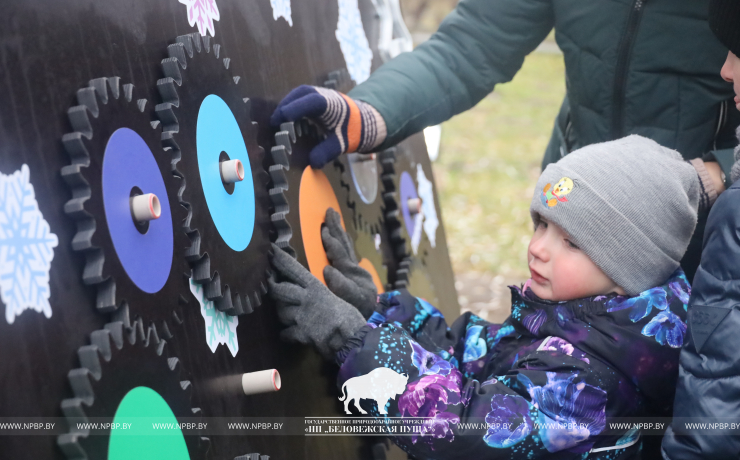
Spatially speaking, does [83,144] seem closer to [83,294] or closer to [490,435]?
[83,294]

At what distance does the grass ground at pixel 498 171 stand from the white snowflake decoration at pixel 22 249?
3.30m

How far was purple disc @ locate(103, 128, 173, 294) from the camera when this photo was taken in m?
0.65

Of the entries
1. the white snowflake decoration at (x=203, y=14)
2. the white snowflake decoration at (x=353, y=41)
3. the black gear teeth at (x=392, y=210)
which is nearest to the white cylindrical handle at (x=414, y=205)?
the black gear teeth at (x=392, y=210)

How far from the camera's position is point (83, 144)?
61cm

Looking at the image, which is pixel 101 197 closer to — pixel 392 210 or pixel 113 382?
pixel 113 382

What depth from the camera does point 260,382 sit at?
834 millimetres

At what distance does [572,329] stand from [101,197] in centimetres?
67

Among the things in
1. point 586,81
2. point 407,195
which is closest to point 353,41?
point 407,195

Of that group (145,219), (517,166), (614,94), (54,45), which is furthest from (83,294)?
(517,166)

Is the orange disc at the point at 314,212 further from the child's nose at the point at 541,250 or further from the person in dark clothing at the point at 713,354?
the person in dark clothing at the point at 713,354

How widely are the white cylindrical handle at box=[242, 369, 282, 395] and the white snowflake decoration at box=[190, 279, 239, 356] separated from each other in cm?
3

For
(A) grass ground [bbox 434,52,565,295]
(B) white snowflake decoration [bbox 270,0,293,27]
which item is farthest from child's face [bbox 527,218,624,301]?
(A) grass ground [bbox 434,52,565,295]

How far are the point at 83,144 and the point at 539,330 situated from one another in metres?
A: 0.70

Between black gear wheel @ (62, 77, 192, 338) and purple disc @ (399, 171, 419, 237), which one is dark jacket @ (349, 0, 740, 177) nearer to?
purple disc @ (399, 171, 419, 237)
